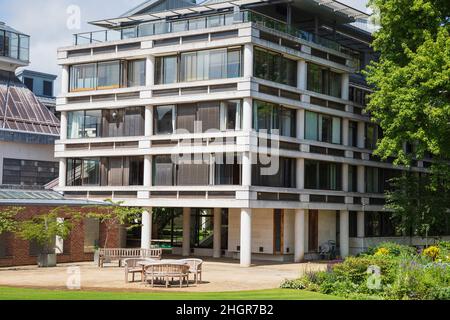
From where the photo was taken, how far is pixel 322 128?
5078 cm

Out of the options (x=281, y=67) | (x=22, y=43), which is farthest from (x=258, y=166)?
(x=22, y=43)

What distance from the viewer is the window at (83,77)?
168 ft

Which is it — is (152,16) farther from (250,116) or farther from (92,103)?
(250,116)

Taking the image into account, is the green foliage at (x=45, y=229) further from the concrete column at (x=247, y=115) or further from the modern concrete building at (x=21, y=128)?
the modern concrete building at (x=21, y=128)

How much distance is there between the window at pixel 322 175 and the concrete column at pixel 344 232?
6.53 feet

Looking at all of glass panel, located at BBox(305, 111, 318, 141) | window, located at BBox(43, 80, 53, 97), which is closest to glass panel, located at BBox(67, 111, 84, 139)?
glass panel, located at BBox(305, 111, 318, 141)

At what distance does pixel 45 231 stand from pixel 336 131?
22460 mm

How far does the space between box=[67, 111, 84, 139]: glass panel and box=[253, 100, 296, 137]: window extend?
13.4 metres

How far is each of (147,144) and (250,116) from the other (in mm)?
7740

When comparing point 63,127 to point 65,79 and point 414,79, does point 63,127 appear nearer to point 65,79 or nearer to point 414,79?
point 65,79

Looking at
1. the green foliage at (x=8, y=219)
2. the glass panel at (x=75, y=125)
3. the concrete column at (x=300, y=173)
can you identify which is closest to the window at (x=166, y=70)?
the glass panel at (x=75, y=125)

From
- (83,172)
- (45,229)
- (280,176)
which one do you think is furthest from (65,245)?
(280,176)

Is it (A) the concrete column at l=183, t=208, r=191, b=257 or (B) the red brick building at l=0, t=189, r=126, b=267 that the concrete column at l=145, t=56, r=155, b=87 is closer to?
(B) the red brick building at l=0, t=189, r=126, b=267
